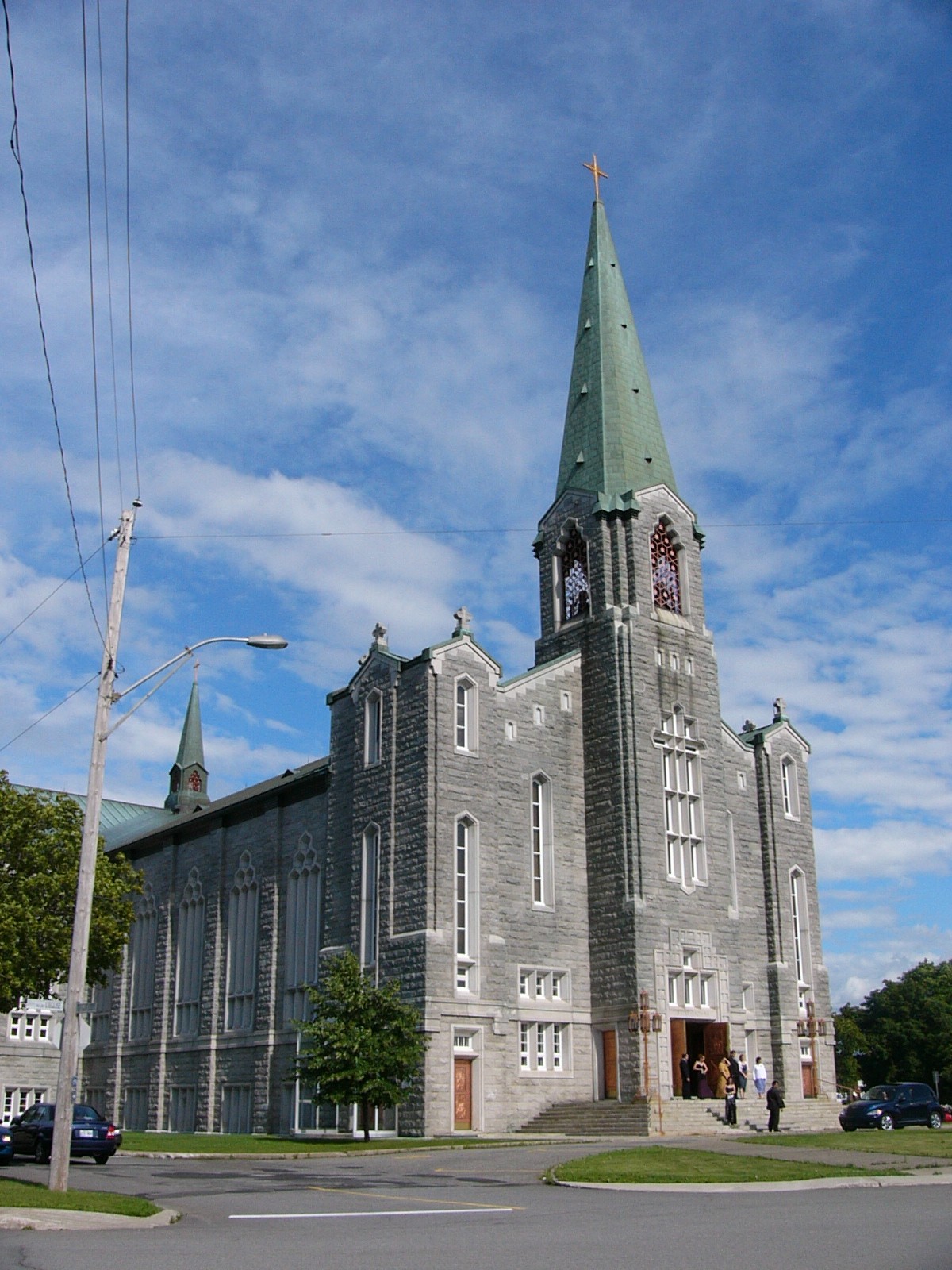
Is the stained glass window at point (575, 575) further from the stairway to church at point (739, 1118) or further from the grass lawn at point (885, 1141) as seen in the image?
the grass lawn at point (885, 1141)

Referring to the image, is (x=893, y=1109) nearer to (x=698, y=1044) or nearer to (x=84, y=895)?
(x=698, y=1044)

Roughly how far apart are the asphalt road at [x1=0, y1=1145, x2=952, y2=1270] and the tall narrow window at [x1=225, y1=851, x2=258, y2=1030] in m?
25.5

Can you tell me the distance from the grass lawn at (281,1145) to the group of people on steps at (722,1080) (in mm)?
8289

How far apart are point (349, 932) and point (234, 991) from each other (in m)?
9.30

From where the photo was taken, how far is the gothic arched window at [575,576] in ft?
156

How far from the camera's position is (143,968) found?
55812 millimetres

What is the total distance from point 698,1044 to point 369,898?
12431 millimetres

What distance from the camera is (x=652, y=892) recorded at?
42219 millimetres

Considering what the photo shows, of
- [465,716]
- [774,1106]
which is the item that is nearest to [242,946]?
[465,716]

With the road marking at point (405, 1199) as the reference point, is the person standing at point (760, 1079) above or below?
above

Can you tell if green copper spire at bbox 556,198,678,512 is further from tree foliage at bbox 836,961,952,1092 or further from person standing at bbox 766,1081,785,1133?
tree foliage at bbox 836,961,952,1092

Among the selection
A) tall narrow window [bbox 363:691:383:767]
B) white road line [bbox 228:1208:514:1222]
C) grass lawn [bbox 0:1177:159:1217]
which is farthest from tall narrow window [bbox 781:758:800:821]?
grass lawn [bbox 0:1177:159:1217]

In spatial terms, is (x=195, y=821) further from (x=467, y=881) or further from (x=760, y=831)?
(x=760, y=831)

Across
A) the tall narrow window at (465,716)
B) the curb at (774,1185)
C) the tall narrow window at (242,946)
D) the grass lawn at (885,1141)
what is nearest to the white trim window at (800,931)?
the grass lawn at (885,1141)
